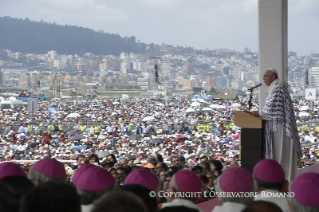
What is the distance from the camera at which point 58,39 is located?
128m

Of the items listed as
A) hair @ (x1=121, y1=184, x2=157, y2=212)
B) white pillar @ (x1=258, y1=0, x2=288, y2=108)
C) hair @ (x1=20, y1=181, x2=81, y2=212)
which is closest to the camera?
hair @ (x1=20, y1=181, x2=81, y2=212)

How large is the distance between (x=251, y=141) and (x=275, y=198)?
1.98 metres

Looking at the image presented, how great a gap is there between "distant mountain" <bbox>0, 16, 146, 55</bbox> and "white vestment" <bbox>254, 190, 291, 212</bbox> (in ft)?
395

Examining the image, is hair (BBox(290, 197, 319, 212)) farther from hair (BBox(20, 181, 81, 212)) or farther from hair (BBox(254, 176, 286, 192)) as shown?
hair (BBox(20, 181, 81, 212))

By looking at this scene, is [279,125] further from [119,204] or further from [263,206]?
[119,204]

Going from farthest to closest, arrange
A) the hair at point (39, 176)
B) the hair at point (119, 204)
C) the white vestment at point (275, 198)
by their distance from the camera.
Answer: the hair at point (39, 176) → the white vestment at point (275, 198) → the hair at point (119, 204)

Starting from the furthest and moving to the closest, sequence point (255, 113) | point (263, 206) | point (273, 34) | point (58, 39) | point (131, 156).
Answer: point (58, 39) → point (131, 156) → point (273, 34) → point (255, 113) → point (263, 206)

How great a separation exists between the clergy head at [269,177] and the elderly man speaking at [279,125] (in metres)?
1.77

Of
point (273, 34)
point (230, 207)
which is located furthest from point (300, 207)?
point (273, 34)

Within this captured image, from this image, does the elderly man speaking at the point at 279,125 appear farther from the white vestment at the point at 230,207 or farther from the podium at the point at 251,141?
the white vestment at the point at 230,207

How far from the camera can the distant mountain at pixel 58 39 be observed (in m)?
122

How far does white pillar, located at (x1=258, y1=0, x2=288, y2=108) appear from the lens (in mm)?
4938

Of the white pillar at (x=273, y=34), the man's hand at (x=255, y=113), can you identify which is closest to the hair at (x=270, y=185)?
the man's hand at (x=255, y=113)

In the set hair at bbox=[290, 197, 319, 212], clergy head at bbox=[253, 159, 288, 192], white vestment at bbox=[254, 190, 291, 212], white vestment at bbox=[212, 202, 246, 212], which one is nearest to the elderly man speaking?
clergy head at bbox=[253, 159, 288, 192]
